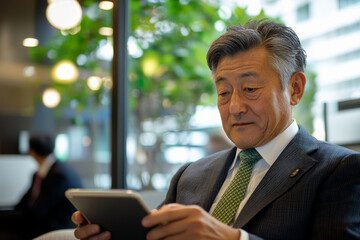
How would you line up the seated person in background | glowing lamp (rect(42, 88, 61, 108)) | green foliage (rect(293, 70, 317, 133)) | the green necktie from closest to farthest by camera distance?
1. the green necktie
2. green foliage (rect(293, 70, 317, 133))
3. the seated person in background
4. glowing lamp (rect(42, 88, 61, 108))

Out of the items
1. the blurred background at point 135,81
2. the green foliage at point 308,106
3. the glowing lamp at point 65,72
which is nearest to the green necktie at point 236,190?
the blurred background at point 135,81

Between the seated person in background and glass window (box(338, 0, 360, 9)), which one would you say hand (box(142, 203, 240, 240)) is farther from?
the seated person in background

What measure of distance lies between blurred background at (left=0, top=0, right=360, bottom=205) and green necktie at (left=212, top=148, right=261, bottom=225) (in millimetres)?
845

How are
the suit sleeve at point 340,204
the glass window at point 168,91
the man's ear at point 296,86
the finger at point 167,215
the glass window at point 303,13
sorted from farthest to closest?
1. the glass window at point 168,91
2. the glass window at point 303,13
3. the man's ear at point 296,86
4. the suit sleeve at point 340,204
5. the finger at point 167,215

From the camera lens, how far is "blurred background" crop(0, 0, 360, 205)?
9.16 ft

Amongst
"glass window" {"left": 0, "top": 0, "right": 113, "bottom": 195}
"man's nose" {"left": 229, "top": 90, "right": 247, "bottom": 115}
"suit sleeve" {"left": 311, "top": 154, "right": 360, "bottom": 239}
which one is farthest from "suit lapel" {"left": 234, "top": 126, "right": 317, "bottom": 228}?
"glass window" {"left": 0, "top": 0, "right": 113, "bottom": 195}

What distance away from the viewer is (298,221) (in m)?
1.41

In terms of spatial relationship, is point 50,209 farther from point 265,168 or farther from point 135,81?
point 265,168

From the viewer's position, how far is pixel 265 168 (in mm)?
1680

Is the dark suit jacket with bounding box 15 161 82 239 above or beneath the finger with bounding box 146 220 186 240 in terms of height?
beneath

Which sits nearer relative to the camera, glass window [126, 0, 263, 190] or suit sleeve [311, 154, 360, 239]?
suit sleeve [311, 154, 360, 239]

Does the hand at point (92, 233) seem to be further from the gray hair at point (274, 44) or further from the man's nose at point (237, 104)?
the gray hair at point (274, 44)

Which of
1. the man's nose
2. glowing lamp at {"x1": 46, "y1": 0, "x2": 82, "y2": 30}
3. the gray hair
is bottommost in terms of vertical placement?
the man's nose

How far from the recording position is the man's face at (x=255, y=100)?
165cm
